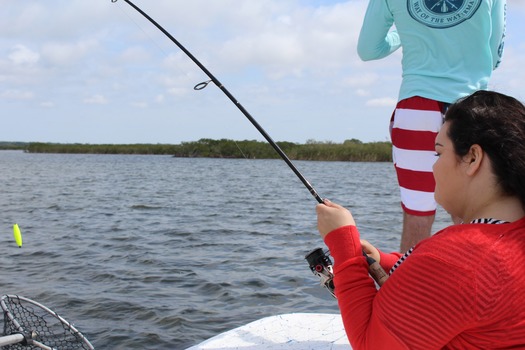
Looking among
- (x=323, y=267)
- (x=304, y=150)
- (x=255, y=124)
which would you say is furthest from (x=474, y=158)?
(x=304, y=150)

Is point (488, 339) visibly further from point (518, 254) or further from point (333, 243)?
point (333, 243)

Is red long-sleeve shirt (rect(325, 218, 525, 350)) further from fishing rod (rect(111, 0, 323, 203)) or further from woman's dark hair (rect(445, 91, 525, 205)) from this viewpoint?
fishing rod (rect(111, 0, 323, 203))

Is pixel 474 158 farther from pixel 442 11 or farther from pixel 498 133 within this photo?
pixel 442 11

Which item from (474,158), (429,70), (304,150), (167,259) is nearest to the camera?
(474,158)

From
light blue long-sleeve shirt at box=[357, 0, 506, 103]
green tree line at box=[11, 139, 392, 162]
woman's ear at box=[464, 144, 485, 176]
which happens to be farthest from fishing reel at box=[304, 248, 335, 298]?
green tree line at box=[11, 139, 392, 162]

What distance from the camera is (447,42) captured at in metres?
2.91

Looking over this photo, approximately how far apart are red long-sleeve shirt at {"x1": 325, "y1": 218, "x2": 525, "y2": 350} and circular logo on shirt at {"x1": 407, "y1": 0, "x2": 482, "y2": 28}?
1685mm

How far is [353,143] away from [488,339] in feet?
135

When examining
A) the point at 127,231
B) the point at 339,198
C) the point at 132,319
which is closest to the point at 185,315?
the point at 132,319

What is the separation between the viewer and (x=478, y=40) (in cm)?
291

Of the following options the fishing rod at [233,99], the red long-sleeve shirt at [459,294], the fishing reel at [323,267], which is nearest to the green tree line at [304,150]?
the fishing rod at [233,99]

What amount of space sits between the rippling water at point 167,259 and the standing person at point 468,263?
3671 millimetres

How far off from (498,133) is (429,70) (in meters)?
1.58

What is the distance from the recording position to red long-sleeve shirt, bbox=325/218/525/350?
4.56 ft
